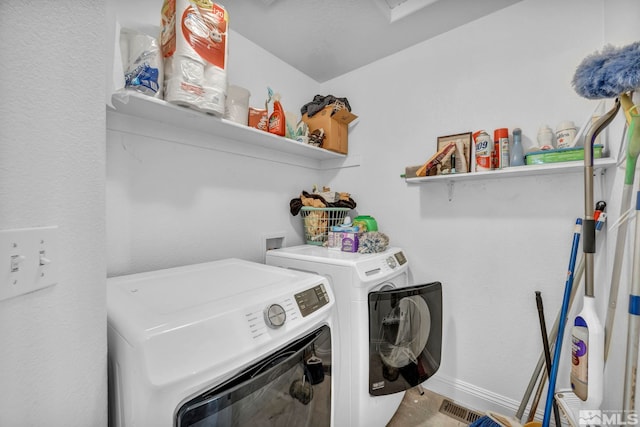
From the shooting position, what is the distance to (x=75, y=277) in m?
0.55

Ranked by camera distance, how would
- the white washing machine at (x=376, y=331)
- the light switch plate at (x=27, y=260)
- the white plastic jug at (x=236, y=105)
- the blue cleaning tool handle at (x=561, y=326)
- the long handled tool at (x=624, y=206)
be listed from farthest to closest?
the white plastic jug at (x=236, y=105), the white washing machine at (x=376, y=331), the blue cleaning tool handle at (x=561, y=326), the long handled tool at (x=624, y=206), the light switch plate at (x=27, y=260)

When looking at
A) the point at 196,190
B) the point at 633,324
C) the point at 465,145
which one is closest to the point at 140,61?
the point at 196,190

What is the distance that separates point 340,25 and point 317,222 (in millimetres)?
1337

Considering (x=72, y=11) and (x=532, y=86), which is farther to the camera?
(x=532, y=86)

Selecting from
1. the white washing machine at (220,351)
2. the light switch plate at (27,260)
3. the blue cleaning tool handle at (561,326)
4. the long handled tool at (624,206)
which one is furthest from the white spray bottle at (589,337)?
the light switch plate at (27,260)

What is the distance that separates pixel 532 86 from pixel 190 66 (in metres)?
1.80

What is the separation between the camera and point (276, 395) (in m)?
0.79

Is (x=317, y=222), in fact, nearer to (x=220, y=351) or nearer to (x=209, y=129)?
(x=209, y=129)

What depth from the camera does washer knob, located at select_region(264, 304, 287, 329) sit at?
2.56 ft

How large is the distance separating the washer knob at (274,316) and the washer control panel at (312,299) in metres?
0.09

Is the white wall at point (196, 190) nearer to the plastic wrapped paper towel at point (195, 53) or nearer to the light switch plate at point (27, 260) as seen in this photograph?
the plastic wrapped paper towel at point (195, 53)

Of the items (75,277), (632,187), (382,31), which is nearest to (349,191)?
(382,31)

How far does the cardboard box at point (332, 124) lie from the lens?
198 centimetres

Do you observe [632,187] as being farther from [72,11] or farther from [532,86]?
[72,11]
